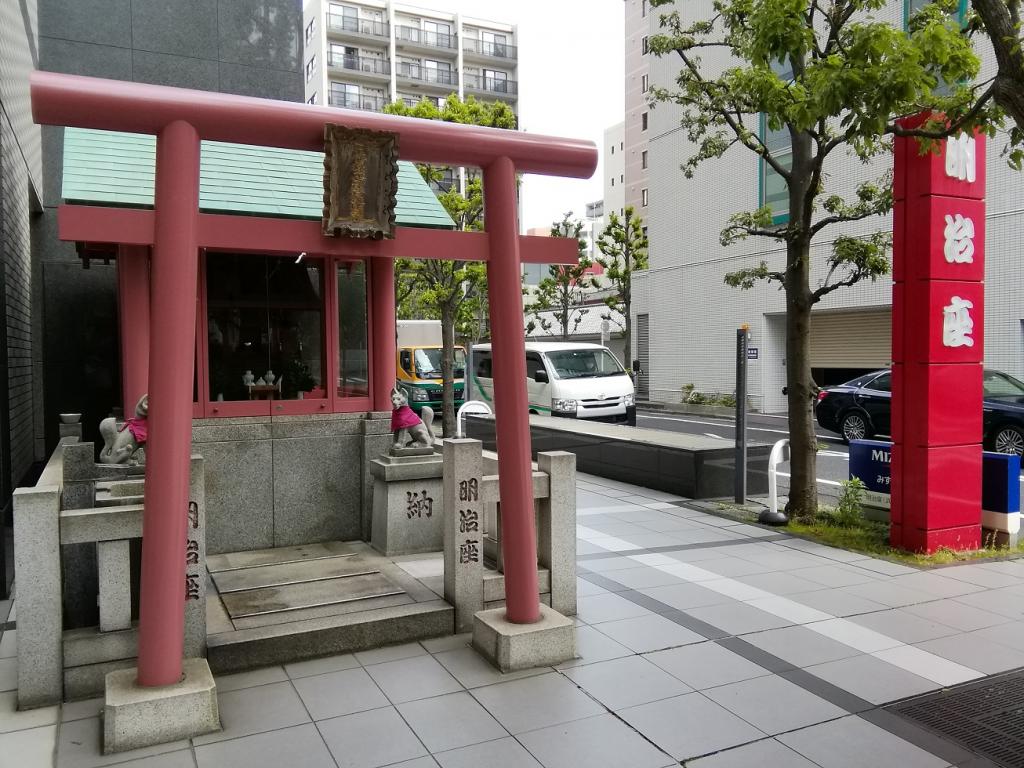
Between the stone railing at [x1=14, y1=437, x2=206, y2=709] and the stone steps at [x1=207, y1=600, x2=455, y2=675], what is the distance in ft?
0.65

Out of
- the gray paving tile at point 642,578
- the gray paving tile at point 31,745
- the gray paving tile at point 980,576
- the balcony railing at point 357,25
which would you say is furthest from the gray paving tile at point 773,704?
the balcony railing at point 357,25

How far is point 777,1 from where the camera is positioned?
5.76 meters

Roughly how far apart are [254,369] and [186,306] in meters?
3.22

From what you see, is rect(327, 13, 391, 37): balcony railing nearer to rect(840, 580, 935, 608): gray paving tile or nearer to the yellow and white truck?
the yellow and white truck

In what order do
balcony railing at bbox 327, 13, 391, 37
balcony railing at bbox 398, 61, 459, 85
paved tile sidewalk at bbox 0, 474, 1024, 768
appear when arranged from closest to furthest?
paved tile sidewalk at bbox 0, 474, 1024, 768
balcony railing at bbox 327, 13, 391, 37
balcony railing at bbox 398, 61, 459, 85

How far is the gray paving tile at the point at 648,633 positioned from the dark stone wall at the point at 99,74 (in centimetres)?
708

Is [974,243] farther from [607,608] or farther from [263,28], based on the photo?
[263,28]

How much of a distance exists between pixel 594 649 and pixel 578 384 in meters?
12.5

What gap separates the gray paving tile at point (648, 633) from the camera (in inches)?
208

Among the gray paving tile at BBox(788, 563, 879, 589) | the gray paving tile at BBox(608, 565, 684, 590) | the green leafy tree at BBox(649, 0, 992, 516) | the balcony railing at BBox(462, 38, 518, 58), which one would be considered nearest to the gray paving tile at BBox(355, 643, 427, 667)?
the gray paving tile at BBox(608, 565, 684, 590)

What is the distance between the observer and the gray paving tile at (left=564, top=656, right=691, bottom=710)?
14.7 feet

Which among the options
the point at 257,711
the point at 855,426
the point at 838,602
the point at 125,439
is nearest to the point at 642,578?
the point at 838,602

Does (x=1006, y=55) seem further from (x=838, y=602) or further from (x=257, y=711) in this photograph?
(x=257, y=711)

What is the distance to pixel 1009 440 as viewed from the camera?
42.2 feet
